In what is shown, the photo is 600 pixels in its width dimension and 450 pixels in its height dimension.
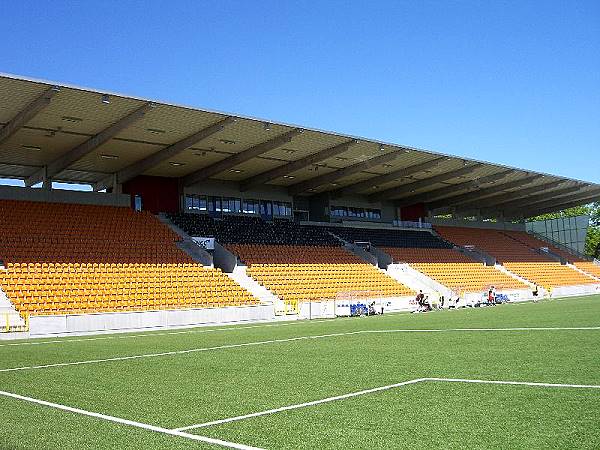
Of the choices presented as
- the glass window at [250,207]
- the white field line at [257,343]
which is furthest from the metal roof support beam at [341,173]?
the white field line at [257,343]

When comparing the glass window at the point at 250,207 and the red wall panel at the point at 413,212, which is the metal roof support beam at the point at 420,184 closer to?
the red wall panel at the point at 413,212

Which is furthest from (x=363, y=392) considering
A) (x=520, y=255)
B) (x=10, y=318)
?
(x=520, y=255)

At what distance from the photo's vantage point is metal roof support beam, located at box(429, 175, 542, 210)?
1913 inches

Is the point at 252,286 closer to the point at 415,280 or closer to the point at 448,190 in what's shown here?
the point at 415,280

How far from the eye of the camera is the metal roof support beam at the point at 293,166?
3431 cm

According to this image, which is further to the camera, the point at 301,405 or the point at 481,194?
the point at 481,194

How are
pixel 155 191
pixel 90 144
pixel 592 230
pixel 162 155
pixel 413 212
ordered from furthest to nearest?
pixel 592 230, pixel 413 212, pixel 155 191, pixel 162 155, pixel 90 144

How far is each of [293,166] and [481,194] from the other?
21.5 meters

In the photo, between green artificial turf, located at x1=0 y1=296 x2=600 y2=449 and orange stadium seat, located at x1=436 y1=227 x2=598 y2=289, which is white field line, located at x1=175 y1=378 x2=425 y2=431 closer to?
green artificial turf, located at x1=0 y1=296 x2=600 y2=449

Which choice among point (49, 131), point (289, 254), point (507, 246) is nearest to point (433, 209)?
point (507, 246)

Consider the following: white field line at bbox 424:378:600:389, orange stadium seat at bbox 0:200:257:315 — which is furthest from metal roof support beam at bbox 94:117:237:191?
white field line at bbox 424:378:600:389

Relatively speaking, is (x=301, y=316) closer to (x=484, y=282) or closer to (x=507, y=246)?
(x=484, y=282)

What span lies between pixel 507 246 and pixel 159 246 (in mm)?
34843

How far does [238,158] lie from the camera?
1352 inches
